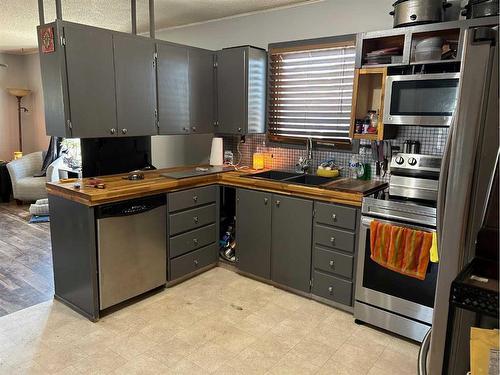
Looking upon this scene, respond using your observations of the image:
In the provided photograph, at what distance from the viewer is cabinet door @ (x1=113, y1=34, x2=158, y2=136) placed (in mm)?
2994

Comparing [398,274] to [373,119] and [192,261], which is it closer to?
[373,119]

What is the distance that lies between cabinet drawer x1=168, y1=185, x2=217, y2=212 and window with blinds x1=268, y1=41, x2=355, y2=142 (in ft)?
2.97

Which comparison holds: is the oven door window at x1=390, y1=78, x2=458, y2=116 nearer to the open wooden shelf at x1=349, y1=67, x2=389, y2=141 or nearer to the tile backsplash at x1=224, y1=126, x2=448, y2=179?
the open wooden shelf at x1=349, y1=67, x2=389, y2=141

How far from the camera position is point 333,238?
2855 millimetres

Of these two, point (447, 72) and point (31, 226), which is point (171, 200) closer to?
point (447, 72)

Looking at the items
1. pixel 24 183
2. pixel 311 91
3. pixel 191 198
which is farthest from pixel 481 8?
pixel 24 183

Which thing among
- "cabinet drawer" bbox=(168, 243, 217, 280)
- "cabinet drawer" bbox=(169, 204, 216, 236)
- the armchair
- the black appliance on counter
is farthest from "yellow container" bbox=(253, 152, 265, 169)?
the armchair

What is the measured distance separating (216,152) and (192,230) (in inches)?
38.5

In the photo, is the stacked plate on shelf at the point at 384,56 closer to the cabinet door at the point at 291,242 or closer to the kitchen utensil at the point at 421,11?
the kitchen utensil at the point at 421,11

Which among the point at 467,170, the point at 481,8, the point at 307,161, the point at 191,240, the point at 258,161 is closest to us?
A: the point at 467,170

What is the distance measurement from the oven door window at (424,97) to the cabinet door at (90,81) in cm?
212

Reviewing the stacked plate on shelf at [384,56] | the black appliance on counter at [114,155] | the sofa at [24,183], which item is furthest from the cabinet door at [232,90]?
the sofa at [24,183]

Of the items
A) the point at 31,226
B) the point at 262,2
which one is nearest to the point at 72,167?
the point at 31,226

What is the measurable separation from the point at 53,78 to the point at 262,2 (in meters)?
1.93
